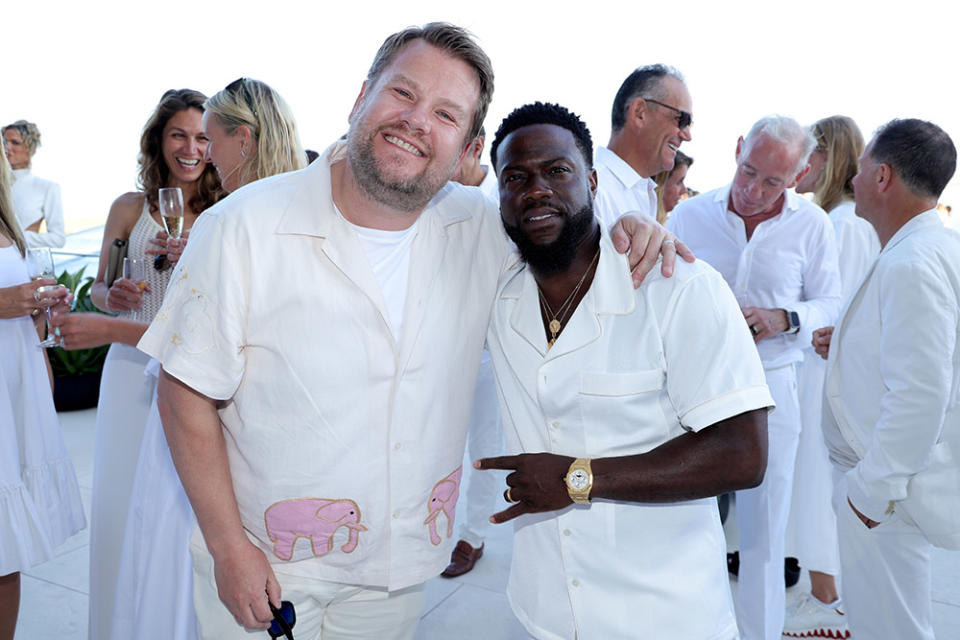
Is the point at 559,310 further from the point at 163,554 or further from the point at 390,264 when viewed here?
the point at 163,554

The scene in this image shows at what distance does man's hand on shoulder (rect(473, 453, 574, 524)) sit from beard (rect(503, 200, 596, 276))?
427 mm

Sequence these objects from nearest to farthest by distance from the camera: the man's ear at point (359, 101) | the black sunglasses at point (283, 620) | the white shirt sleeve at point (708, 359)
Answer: the white shirt sleeve at point (708, 359), the black sunglasses at point (283, 620), the man's ear at point (359, 101)

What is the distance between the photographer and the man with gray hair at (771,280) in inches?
116

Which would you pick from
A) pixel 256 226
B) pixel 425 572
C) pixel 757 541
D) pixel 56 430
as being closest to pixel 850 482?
pixel 757 541

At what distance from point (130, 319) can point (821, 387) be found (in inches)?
132

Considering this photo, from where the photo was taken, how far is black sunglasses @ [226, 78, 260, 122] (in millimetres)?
2367

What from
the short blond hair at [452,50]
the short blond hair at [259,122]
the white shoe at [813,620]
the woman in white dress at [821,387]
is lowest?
the white shoe at [813,620]

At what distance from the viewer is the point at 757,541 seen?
292 cm

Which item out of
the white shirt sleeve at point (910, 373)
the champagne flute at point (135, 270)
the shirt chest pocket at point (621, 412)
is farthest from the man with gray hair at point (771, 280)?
the champagne flute at point (135, 270)

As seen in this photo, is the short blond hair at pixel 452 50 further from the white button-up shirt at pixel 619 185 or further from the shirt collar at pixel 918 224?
the shirt collar at pixel 918 224

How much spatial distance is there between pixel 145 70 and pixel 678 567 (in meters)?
20.0

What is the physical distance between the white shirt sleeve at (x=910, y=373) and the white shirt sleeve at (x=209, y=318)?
1.82 m

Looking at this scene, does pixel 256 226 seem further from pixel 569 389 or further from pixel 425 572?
pixel 425 572

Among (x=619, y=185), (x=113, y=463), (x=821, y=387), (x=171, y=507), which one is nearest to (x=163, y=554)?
(x=171, y=507)
